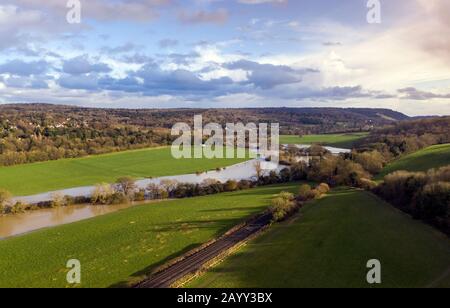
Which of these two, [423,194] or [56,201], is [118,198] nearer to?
[56,201]

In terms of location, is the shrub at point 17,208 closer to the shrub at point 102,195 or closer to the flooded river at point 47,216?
the flooded river at point 47,216

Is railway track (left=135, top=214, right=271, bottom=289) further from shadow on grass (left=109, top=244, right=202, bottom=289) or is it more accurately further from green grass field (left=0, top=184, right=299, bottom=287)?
green grass field (left=0, top=184, right=299, bottom=287)

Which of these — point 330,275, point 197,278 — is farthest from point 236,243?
point 330,275

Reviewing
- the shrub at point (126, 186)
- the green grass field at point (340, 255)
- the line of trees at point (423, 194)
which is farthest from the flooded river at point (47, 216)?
the line of trees at point (423, 194)

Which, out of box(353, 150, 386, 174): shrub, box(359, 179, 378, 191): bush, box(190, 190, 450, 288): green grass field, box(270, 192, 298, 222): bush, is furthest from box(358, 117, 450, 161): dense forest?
box(190, 190, 450, 288): green grass field

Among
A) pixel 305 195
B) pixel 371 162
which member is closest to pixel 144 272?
pixel 305 195
